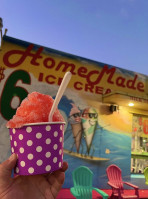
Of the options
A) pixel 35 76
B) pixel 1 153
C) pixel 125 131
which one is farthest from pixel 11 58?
pixel 125 131

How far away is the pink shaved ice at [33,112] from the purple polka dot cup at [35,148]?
6 cm

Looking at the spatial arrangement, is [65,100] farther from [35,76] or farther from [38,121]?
[38,121]

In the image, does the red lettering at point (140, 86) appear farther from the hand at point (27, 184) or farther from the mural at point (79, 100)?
the hand at point (27, 184)

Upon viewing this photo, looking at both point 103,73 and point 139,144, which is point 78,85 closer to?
point 103,73

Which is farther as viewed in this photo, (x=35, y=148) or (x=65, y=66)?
(x=65, y=66)

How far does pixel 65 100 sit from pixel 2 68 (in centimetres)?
238

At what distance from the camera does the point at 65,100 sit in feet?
24.8

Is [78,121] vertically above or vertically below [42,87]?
below

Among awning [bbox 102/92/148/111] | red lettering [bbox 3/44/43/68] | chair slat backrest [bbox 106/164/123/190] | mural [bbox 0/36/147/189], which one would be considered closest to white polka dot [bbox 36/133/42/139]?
mural [bbox 0/36/147/189]

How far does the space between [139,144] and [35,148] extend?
8.34 metres

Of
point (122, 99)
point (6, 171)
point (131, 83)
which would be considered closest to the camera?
point (6, 171)

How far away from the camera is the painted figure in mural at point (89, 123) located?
25.3 feet

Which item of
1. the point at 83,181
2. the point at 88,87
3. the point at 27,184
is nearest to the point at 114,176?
the point at 83,181

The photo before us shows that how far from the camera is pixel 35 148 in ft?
4.82
